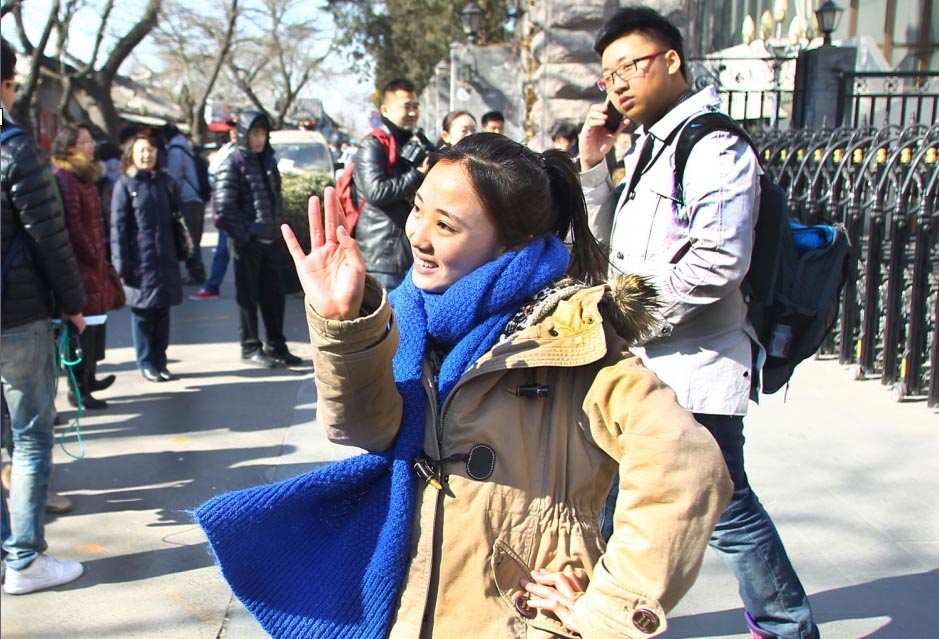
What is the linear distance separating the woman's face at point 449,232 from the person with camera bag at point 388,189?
389 centimetres

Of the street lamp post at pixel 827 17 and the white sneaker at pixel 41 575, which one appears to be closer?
the white sneaker at pixel 41 575

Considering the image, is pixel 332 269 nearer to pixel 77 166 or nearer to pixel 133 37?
pixel 77 166

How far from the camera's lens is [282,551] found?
1.86m

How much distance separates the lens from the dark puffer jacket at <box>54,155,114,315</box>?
229 inches

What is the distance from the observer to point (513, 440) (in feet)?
5.94

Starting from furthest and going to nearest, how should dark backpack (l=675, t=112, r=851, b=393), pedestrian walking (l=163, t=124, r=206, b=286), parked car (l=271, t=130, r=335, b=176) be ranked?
parked car (l=271, t=130, r=335, b=176)
pedestrian walking (l=163, t=124, r=206, b=286)
dark backpack (l=675, t=112, r=851, b=393)

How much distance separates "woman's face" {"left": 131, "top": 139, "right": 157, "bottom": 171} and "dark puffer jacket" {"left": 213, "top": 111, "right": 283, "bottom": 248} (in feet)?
1.86

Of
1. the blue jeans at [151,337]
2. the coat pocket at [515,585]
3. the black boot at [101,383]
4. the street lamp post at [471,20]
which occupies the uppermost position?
the street lamp post at [471,20]

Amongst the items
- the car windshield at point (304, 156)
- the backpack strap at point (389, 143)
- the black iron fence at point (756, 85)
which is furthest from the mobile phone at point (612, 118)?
the car windshield at point (304, 156)

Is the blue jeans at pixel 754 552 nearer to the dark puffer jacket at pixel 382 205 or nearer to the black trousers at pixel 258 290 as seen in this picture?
the dark puffer jacket at pixel 382 205

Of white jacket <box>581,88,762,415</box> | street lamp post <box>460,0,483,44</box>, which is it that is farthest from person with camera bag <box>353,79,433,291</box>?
street lamp post <box>460,0,483,44</box>

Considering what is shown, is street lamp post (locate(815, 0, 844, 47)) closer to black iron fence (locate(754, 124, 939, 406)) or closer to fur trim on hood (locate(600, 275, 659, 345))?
black iron fence (locate(754, 124, 939, 406))

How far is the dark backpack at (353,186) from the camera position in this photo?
20.1ft

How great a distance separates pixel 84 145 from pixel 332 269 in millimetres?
5423
